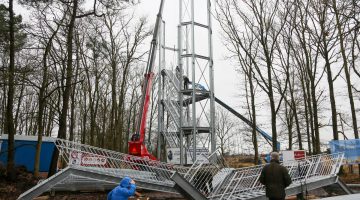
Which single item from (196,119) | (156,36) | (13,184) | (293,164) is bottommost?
(13,184)

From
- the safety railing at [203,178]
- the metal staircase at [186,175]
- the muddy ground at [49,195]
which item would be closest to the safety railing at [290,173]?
the metal staircase at [186,175]

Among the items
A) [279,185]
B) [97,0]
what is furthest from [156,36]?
[279,185]

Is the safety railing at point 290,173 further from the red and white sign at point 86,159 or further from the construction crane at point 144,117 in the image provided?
the construction crane at point 144,117

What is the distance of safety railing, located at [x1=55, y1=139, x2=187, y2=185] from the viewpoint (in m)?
10.4

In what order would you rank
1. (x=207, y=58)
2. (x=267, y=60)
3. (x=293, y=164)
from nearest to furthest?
1. (x=293, y=164)
2. (x=207, y=58)
3. (x=267, y=60)

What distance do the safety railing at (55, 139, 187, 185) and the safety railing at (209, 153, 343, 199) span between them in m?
2.86

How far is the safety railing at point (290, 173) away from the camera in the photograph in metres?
10.9

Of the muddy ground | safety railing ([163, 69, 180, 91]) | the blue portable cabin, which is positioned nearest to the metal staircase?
the muddy ground

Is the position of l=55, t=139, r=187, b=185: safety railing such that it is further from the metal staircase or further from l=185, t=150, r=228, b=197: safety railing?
l=185, t=150, r=228, b=197: safety railing

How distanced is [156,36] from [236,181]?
11.8 metres

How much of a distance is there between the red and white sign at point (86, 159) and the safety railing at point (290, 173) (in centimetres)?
378

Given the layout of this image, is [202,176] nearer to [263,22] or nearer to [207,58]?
[207,58]

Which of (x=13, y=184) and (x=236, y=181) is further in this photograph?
(x=13, y=184)

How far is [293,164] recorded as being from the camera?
12258mm
